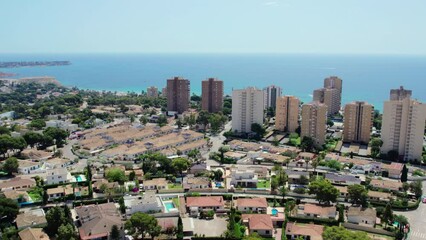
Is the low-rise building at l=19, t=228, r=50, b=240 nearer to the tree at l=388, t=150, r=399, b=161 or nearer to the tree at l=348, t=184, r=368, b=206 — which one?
the tree at l=348, t=184, r=368, b=206

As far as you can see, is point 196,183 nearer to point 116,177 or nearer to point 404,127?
point 116,177

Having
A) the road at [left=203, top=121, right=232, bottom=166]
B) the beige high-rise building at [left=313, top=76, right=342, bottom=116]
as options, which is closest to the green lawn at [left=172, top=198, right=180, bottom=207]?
the road at [left=203, top=121, right=232, bottom=166]

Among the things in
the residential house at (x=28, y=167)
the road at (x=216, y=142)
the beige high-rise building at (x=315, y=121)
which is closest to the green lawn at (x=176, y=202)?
the road at (x=216, y=142)

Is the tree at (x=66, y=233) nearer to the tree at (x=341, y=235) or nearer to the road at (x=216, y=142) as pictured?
the tree at (x=341, y=235)

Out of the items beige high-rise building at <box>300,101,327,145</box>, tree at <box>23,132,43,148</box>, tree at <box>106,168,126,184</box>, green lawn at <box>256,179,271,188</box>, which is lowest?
green lawn at <box>256,179,271,188</box>

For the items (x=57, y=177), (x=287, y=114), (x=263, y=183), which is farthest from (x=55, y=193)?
(x=287, y=114)

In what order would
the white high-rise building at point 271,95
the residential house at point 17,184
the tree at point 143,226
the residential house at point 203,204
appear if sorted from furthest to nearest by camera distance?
the white high-rise building at point 271,95 → the residential house at point 17,184 → the residential house at point 203,204 → the tree at point 143,226

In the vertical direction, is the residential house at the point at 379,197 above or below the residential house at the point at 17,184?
below
